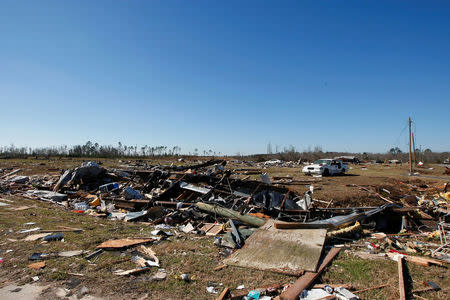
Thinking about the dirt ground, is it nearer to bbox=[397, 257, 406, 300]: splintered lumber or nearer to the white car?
bbox=[397, 257, 406, 300]: splintered lumber

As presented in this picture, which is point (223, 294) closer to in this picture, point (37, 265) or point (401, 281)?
point (401, 281)

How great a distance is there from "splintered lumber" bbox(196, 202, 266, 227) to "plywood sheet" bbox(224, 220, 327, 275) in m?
0.92

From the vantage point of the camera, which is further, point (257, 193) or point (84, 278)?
point (257, 193)

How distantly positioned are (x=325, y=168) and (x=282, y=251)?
1681cm

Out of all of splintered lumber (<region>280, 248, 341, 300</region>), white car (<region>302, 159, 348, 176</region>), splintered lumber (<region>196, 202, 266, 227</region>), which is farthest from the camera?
white car (<region>302, 159, 348, 176</region>)

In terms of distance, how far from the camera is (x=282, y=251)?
4777 mm

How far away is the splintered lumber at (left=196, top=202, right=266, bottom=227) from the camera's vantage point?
22.6 ft

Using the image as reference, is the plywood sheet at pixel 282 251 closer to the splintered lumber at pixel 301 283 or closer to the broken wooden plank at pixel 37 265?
the splintered lumber at pixel 301 283

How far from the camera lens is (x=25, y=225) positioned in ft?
22.4

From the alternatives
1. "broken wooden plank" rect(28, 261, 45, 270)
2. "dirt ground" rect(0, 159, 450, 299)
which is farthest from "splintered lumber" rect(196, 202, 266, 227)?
"broken wooden plank" rect(28, 261, 45, 270)

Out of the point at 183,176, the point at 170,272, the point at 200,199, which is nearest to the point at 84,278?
the point at 170,272

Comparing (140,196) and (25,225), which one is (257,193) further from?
(25,225)

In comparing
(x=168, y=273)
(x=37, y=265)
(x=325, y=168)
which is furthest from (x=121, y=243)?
(x=325, y=168)

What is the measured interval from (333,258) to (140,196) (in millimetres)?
7929
